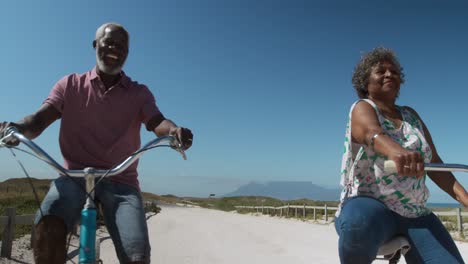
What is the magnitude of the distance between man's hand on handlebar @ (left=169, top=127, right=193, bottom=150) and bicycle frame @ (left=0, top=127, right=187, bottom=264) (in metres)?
0.02

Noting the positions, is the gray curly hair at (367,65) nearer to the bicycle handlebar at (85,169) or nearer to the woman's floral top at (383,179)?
the woman's floral top at (383,179)

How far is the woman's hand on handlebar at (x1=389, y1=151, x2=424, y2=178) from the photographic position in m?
2.17

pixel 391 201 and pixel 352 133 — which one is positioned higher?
pixel 352 133

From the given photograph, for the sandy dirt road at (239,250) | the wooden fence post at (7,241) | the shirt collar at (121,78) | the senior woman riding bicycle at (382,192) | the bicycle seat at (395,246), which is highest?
the shirt collar at (121,78)

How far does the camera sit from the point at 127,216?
2598mm

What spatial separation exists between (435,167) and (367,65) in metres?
1.08

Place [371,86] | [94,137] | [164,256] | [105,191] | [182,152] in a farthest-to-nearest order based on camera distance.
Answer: [164,256]
[371,86]
[94,137]
[105,191]
[182,152]

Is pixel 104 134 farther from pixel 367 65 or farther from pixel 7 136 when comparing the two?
pixel 367 65

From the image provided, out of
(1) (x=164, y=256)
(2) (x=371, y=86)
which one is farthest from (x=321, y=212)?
(2) (x=371, y=86)

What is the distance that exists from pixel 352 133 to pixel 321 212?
29707 millimetres

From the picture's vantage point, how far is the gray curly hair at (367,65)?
3.28 meters

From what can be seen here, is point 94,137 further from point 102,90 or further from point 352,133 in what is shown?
point 352,133

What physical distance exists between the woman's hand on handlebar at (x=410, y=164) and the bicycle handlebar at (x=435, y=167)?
3cm

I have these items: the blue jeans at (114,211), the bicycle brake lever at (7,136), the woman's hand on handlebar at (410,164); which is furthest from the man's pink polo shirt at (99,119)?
the woman's hand on handlebar at (410,164)
